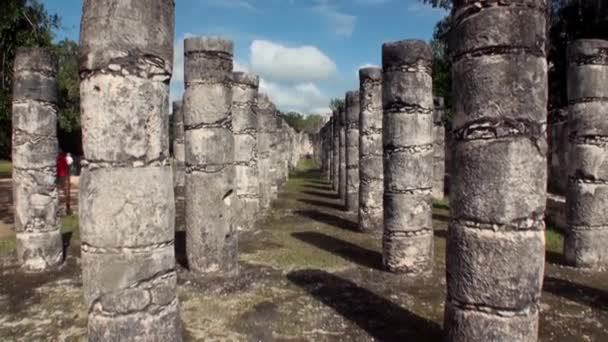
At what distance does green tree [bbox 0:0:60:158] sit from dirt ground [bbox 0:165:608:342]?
193 inches

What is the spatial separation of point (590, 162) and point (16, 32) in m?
12.7

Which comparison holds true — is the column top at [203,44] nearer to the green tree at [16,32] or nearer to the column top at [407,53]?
the column top at [407,53]

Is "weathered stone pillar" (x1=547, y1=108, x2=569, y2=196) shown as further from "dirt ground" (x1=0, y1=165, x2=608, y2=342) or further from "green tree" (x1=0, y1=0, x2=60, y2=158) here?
"green tree" (x1=0, y1=0, x2=60, y2=158)

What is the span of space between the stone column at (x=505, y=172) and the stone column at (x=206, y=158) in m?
4.21

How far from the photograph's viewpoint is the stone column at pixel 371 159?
11.3m

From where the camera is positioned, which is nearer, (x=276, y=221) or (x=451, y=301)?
(x=451, y=301)

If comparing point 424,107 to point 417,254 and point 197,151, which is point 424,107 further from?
point 197,151

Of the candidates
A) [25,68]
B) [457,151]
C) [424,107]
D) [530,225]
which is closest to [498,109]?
[457,151]

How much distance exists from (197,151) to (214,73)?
1283mm

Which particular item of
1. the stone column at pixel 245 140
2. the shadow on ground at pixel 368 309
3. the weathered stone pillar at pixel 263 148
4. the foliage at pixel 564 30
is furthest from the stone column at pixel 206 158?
the foliage at pixel 564 30

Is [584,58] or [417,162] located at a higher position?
[584,58]

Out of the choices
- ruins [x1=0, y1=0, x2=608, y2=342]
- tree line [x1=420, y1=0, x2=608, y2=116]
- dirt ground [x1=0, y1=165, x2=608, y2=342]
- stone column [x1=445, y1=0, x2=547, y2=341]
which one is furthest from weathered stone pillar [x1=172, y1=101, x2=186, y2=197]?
stone column [x1=445, y1=0, x2=547, y2=341]

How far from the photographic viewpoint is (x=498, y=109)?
14.9 feet

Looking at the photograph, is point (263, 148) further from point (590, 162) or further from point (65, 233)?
point (590, 162)
